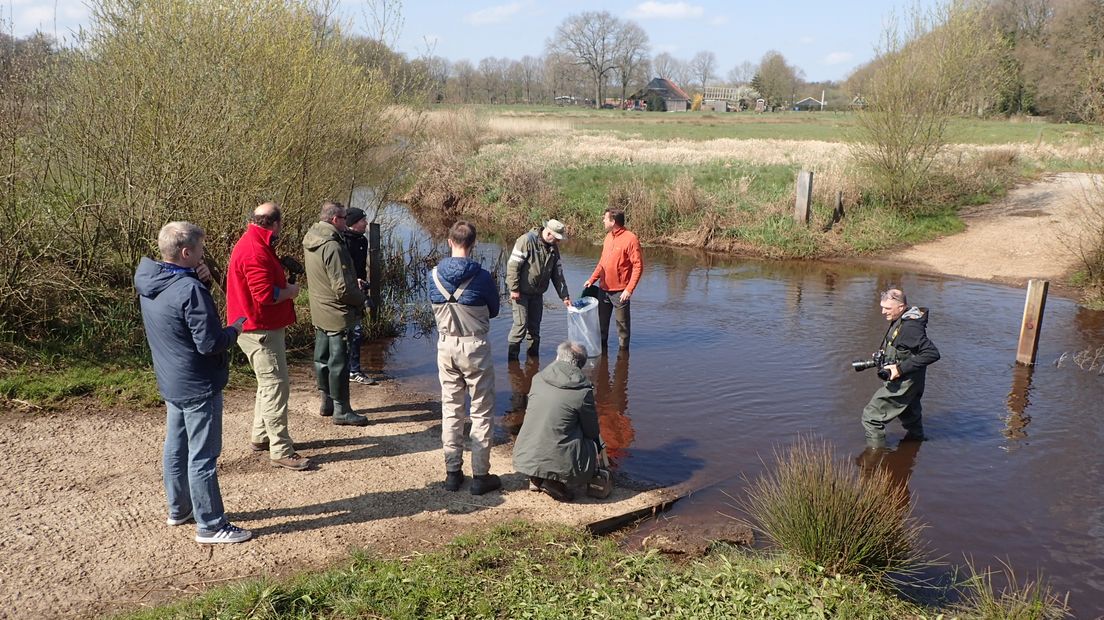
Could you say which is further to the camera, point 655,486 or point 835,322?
point 835,322

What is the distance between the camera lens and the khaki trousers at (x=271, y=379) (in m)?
6.34

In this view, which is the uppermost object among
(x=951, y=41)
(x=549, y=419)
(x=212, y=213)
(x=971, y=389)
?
(x=951, y=41)

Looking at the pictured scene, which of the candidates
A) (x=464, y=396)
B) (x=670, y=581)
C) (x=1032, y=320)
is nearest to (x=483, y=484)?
(x=464, y=396)

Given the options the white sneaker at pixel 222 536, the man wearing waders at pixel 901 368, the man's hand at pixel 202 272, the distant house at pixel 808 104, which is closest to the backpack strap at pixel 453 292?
the man's hand at pixel 202 272

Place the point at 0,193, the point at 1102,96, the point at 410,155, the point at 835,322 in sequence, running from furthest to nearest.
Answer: the point at 410,155, the point at 835,322, the point at 1102,96, the point at 0,193

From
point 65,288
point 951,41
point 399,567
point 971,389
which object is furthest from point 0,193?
point 951,41

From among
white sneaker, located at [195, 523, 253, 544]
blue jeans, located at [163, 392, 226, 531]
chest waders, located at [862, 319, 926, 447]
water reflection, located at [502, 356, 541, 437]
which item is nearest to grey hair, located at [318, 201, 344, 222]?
blue jeans, located at [163, 392, 226, 531]

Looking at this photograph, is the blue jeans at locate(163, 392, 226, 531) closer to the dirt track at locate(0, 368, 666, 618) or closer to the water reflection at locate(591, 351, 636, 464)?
the dirt track at locate(0, 368, 666, 618)

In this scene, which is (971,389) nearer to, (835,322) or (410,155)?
(835,322)

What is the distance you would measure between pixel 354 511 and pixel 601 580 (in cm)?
208

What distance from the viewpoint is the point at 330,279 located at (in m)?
7.36

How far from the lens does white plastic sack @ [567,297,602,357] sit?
9648mm

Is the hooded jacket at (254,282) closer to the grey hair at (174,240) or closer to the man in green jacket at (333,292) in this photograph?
the man in green jacket at (333,292)

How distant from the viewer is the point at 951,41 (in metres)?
19.1
